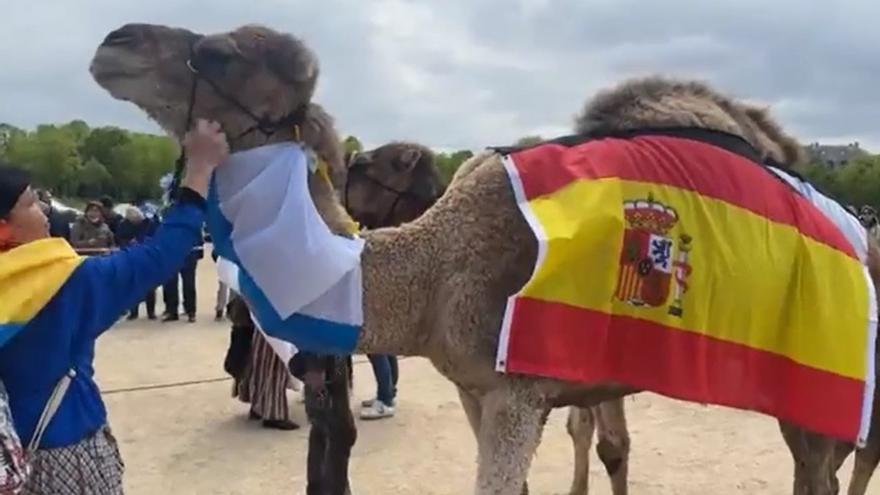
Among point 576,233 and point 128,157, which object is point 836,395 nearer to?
point 576,233

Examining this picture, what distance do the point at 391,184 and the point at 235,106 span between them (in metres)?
2.80

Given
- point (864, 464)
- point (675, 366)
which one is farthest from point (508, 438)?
point (864, 464)

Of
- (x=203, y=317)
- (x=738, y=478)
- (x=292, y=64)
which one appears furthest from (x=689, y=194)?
(x=203, y=317)

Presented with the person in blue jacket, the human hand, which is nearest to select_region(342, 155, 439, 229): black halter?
the human hand

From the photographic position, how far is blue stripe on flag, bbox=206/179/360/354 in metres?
3.73

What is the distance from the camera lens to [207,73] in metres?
3.64

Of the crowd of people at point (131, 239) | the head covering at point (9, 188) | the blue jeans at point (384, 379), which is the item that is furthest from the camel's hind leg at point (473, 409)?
the crowd of people at point (131, 239)

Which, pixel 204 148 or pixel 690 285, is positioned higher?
pixel 204 148

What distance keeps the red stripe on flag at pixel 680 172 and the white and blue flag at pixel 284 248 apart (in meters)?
0.75

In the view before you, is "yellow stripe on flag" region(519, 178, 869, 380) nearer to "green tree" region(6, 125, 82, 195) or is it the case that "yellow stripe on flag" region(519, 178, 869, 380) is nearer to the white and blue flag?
the white and blue flag

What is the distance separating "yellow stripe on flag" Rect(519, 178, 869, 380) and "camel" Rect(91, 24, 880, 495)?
163 mm

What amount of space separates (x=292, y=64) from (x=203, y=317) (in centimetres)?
1216

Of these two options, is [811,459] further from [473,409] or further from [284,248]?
[284,248]

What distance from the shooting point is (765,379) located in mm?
4340
